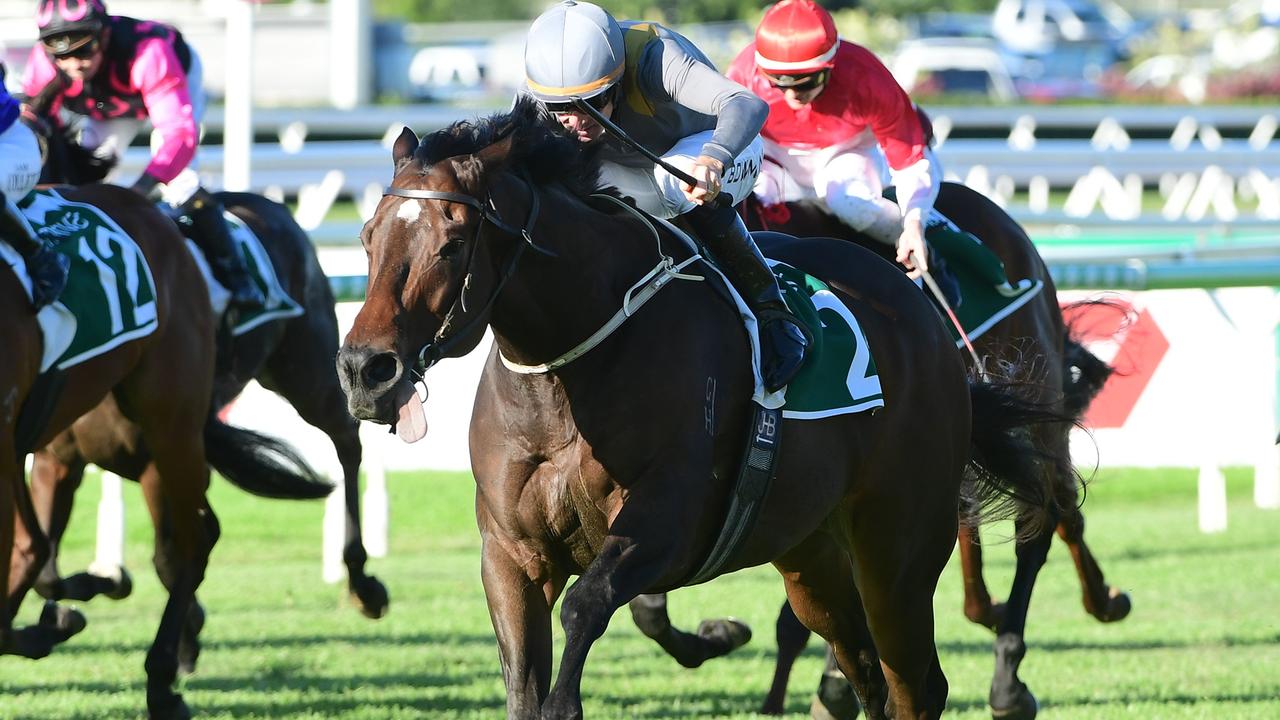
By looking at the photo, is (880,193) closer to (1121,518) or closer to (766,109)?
(766,109)

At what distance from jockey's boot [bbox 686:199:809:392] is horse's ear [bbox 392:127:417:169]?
0.83 metres

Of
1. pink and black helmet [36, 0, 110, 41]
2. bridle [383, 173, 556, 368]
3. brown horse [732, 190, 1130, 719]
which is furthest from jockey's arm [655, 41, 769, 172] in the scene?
pink and black helmet [36, 0, 110, 41]

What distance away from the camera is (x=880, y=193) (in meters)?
5.88

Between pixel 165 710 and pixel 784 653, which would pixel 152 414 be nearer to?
pixel 165 710

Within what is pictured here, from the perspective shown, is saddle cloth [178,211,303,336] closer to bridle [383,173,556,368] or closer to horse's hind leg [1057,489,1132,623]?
horse's hind leg [1057,489,1132,623]

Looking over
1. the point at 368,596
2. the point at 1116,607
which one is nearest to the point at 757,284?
the point at 1116,607

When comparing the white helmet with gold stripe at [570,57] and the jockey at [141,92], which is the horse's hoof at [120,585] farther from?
the white helmet with gold stripe at [570,57]

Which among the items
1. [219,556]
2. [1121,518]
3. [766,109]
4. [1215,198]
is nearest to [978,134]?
[1215,198]

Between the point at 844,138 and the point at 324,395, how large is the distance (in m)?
2.81

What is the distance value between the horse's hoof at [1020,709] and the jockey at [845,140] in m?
1.40

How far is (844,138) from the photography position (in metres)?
5.89

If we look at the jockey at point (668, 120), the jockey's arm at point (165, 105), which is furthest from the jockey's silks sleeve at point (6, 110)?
the jockey at point (668, 120)

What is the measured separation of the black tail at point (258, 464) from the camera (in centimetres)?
688

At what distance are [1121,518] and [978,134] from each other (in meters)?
16.0
